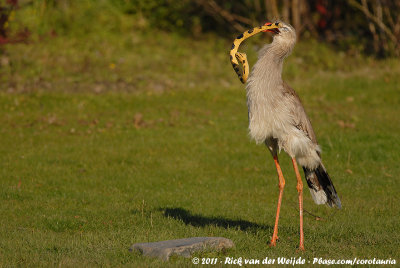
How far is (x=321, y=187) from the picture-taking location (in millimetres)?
7156

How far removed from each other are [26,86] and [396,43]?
33.3ft

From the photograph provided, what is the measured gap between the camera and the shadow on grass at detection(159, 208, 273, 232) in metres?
7.41

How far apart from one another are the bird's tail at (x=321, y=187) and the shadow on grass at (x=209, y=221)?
723mm

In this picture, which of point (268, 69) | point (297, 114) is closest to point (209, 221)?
point (297, 114)

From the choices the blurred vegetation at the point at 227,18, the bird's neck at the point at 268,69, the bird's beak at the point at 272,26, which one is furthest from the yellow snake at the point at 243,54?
the blurred vegetation at the point at 227,18

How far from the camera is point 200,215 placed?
798cm

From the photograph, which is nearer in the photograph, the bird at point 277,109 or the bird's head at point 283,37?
the bird at point 277,109

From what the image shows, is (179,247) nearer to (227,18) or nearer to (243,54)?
(243,54)

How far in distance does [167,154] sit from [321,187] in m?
4.30

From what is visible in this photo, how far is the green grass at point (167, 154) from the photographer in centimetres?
682

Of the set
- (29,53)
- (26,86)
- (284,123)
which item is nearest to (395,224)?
(284,123)

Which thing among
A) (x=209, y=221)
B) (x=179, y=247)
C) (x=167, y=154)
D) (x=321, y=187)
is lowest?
(x=167, y=154)

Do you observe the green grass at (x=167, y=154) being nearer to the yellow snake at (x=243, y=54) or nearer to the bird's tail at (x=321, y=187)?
the bird's tail at (x=321, y=187)

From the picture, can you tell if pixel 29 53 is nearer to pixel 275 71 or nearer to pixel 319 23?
pixel 319 23
